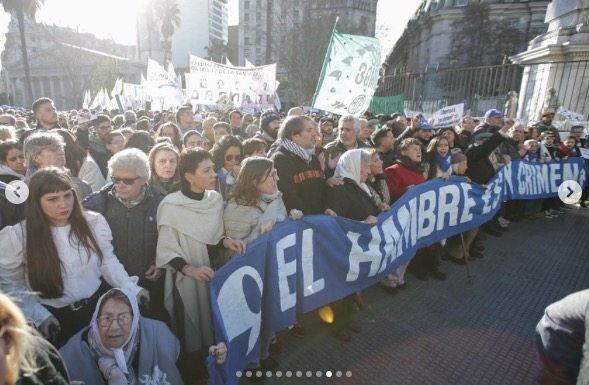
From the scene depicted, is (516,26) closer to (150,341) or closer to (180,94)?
(180,94)

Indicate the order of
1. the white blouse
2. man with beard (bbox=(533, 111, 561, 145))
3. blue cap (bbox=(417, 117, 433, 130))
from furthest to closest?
man with beard (bbox=(533, 111, 561, 145)) < blue cap (bbox=(417, 117, 433, 130)) < the white blouse

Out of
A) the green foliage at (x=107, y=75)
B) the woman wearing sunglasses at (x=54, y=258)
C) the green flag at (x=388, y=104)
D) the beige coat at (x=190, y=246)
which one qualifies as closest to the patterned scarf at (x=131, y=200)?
the beige coat at (x=190, y=246)

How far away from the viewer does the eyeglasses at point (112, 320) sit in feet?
6.60

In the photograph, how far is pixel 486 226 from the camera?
662cm

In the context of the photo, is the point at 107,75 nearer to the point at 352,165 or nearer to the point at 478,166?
the point at 478,166

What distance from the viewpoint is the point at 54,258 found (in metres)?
2.12

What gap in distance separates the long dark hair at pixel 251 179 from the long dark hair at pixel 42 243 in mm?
1179

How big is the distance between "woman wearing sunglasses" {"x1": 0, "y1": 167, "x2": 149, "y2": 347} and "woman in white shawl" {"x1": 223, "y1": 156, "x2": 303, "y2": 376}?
895 millimetres

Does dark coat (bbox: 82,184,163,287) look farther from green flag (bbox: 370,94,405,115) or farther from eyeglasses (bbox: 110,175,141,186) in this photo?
green flag (bbox: 370,94,405,115)

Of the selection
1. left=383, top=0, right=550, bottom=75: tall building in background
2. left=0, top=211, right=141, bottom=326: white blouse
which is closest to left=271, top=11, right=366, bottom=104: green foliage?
left=383, top=0, right=550, bottom=75: tall building in background

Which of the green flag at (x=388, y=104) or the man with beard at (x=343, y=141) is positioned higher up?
the green flag at (x=388, y=104)

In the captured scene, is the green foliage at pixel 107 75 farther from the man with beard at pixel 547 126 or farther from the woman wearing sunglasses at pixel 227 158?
the woman wearing sunglasses at pixel 227 158

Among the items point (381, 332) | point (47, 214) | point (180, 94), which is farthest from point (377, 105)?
point (47, 214)

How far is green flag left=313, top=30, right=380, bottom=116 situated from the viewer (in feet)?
19.2
